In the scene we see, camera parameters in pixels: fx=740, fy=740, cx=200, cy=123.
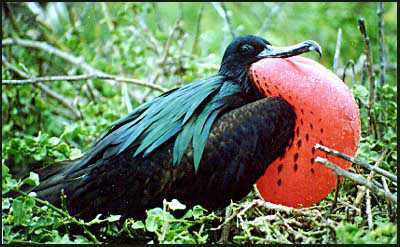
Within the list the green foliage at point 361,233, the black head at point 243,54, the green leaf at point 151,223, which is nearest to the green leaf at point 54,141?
the black head at point 243,54

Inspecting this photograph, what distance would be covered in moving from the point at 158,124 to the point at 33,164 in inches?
34.8

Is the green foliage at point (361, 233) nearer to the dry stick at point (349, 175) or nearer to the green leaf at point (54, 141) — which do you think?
the dry stick at point (349, 175)

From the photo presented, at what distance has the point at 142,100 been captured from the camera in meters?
3.35

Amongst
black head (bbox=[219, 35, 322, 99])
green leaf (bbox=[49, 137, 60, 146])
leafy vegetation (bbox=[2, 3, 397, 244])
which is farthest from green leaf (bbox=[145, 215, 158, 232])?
green leaf (bbox=[49, 137, 60, 146])

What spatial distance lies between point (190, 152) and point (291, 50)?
18.2 inches

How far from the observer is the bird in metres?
2.13

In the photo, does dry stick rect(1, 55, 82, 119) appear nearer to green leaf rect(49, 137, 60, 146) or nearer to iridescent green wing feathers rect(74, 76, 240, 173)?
green leaf rect(49, 137, 60, 146)

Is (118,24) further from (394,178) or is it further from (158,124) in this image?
(394,178)

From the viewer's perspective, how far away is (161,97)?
96.6 inches

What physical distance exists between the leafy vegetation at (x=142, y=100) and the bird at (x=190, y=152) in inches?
2.7

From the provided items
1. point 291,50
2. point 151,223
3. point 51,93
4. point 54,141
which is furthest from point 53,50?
point 151,223

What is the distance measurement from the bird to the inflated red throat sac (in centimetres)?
4

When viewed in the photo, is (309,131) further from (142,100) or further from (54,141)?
(142,100)

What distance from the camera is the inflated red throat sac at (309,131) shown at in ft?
6.85
